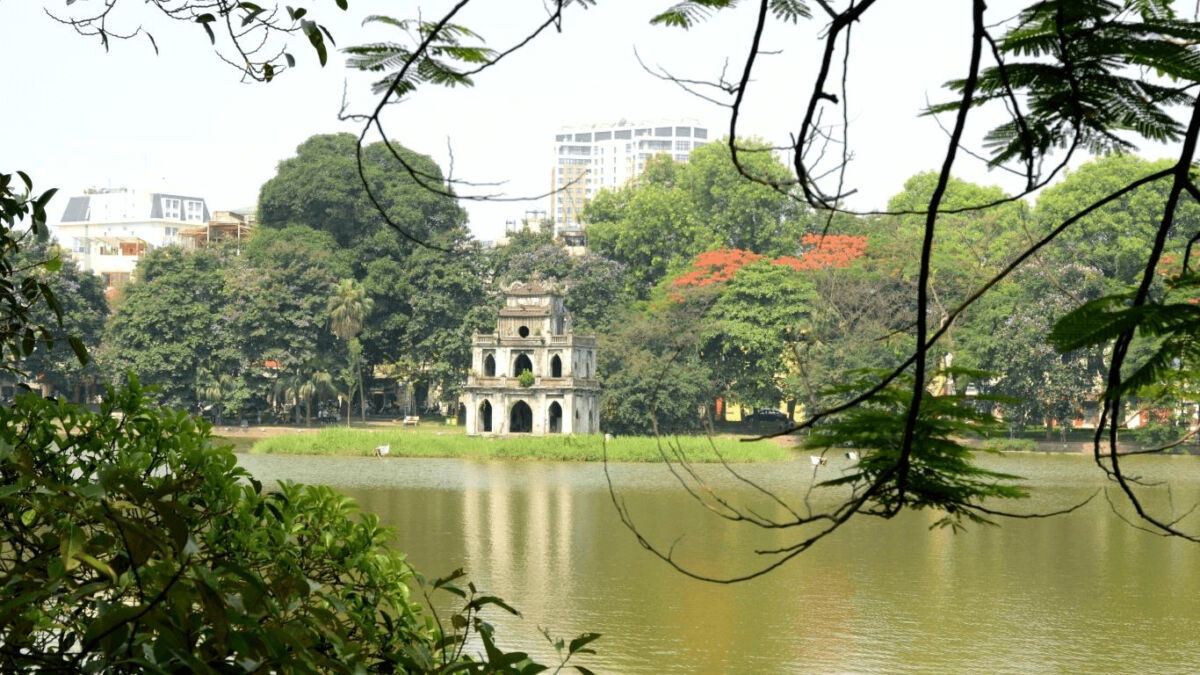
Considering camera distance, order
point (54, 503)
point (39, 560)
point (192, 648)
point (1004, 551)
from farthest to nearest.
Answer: point (1004, 551) < point (39, 560) < point (54, 503) < point (192, 648)

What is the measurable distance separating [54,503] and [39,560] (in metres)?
0.19

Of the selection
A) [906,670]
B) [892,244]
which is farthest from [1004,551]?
[892,244]

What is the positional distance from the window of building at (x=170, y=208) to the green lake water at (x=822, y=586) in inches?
2460

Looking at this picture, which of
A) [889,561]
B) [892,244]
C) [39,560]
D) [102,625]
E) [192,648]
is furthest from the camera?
[892,244]

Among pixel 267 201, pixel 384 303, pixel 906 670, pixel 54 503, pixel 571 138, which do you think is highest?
pixel 571 138

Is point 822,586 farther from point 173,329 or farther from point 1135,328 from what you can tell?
point 173,329

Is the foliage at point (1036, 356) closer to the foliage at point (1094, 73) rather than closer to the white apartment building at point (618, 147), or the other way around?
the foliage at point (1094, 73)

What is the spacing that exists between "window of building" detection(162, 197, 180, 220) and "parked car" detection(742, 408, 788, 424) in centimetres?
5021

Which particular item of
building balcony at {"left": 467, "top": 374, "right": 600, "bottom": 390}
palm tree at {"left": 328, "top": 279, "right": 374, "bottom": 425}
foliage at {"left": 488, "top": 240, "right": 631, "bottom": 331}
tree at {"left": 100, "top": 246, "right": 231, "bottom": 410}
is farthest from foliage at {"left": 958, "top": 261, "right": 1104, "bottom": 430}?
tree at {"left": 100, "top": 246, "right": 231, "bottom": 410}

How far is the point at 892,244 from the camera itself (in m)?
30.2

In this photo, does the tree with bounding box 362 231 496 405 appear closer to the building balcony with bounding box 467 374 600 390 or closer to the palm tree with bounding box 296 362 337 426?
the palm tree with bounding box 296 362 337 426

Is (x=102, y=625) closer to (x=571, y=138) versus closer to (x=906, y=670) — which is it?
(x=906, y=670)

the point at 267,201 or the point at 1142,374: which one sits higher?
the point at 267,201

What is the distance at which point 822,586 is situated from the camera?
11.2 meters
